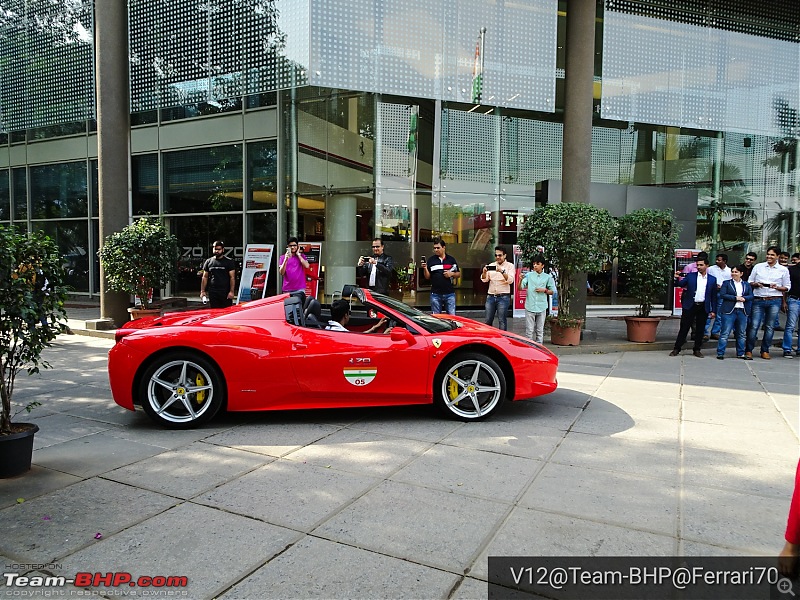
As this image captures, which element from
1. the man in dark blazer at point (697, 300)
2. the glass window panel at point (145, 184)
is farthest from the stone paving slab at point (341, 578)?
the glass window panel at point (145, 184)

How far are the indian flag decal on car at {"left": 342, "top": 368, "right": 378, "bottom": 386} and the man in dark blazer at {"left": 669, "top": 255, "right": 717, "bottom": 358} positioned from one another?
6924mm

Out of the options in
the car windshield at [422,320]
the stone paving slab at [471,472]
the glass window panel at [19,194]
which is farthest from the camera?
the glass window panel at [19,194]

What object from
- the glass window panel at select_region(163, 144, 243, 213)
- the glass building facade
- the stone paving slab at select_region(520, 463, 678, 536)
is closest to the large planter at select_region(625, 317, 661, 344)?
the glass building facade

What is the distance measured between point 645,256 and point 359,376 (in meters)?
7.44

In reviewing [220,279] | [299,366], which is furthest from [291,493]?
[220,279]

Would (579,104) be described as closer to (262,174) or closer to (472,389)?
(472,389)

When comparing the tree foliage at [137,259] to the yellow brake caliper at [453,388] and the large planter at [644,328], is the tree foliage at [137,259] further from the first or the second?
the large planter at [644,328]

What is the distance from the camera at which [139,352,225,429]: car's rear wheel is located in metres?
5.22

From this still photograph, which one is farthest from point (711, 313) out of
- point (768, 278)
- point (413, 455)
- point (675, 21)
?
point (413, 455)

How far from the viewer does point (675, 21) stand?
1316 centimetres

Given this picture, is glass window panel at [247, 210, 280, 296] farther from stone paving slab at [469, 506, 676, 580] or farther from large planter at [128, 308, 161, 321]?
stone paving slab at [469, 506, 676, 580]

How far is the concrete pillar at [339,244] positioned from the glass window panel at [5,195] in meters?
13.6

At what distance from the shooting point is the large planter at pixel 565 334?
10266mm

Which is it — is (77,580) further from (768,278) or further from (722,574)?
(768,278)
